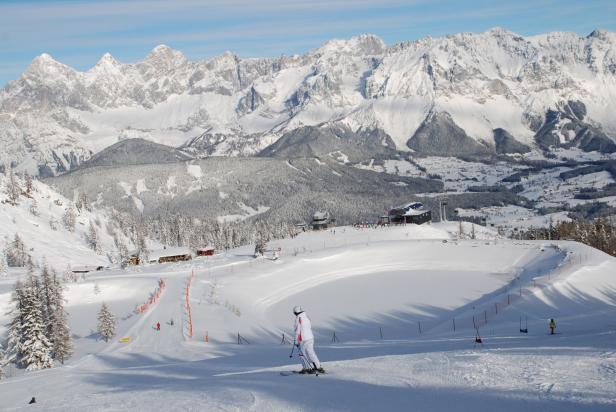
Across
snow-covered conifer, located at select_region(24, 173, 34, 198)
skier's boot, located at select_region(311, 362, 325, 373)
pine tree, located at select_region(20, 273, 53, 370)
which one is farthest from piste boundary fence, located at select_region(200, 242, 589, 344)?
snow-covered conifer, located at select_region(24, 173, 34, 198)

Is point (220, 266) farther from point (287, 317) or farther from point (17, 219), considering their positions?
point (17, 219)

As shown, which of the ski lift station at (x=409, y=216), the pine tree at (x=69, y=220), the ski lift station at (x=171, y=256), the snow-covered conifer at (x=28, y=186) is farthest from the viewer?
the snow-covered conifer at (x=28, y=186)

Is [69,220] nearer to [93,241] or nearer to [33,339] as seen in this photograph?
[93,241]

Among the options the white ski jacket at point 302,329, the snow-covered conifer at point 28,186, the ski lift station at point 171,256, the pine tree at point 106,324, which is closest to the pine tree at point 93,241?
the snow-covered conifer at point 28,186

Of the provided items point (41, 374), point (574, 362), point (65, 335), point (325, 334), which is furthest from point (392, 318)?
point (574, 362)

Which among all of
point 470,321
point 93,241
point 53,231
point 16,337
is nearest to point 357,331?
point 470,321

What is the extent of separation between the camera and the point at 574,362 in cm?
1612

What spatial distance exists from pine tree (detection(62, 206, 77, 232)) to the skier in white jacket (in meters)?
127

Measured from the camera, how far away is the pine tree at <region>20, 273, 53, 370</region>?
1442 inches

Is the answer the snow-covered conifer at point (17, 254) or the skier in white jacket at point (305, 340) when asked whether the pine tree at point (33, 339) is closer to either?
the skier in white jacket at point (305, 340)

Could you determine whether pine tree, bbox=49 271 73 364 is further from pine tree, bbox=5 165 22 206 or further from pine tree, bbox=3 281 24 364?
pine tree, bbox=5 165 22 206

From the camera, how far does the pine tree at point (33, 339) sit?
1442 inches

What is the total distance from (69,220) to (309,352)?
127749mm

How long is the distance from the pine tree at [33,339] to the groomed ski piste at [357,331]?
2601mm
